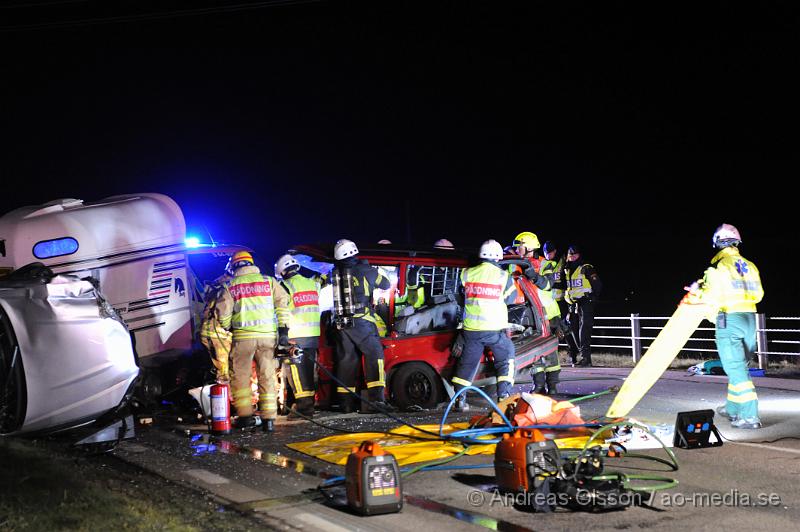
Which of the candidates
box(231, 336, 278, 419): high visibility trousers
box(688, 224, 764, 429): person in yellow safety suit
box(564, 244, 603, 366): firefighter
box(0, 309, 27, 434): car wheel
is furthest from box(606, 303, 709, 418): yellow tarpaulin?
box(564, 244, 603, 366): firefighter

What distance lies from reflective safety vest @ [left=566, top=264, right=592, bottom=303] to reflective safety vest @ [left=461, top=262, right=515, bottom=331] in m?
5.90

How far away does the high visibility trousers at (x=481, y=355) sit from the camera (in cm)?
992

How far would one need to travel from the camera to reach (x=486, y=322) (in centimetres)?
988

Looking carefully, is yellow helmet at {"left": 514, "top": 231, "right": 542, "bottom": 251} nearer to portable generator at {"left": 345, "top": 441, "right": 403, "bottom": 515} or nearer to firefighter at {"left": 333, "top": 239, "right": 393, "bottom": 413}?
firefighter at {"left": 333, "top": 239, "right": 393, "bottom": 413}

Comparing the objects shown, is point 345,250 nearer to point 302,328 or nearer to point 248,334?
point 302,328

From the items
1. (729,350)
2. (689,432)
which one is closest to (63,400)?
(689,432)

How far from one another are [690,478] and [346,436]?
3.48 m

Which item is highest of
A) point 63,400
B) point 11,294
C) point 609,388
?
point 11,294

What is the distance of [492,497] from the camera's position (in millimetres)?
6070

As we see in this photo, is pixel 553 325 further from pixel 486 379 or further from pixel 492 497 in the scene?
A: pixel 492 497

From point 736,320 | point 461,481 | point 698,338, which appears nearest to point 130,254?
point 461,481

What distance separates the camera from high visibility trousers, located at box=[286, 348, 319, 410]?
410 inches

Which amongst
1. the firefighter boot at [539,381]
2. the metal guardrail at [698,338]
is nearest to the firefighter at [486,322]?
the firefighter boot at [539,381]

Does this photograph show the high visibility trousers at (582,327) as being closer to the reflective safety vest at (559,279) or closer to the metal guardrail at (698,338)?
the metal guardrail at (698,338)
